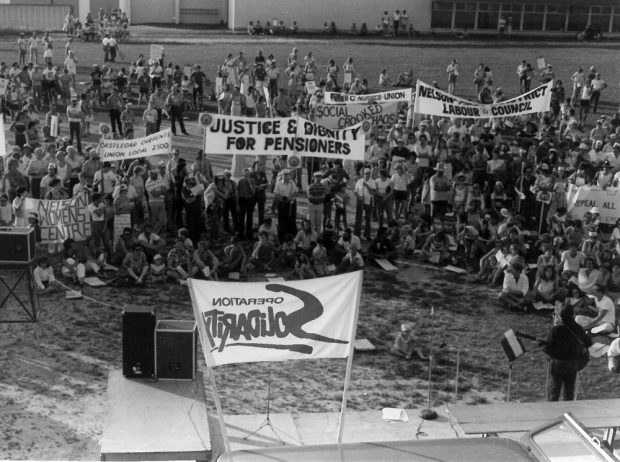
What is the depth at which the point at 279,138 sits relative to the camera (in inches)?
744

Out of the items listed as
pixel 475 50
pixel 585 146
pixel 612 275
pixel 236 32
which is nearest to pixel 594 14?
pixel 475 50

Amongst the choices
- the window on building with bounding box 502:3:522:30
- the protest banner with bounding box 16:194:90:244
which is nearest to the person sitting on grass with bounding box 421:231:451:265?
the protest banner with bounding box 16:194:90:244

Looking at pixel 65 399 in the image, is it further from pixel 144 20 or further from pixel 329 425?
pixel 144 20

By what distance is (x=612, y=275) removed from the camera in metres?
16.8

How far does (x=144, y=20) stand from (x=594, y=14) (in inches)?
959

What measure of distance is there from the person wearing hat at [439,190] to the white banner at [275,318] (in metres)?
10.1

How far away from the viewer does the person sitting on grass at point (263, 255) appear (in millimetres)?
17812

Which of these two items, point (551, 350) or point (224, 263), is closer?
point (551, 350)

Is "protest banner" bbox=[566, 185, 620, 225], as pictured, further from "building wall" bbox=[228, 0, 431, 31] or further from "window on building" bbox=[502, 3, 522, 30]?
"window on building" bbox=[502, 3, 522, 30]

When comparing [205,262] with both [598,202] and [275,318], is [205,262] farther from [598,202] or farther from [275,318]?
[598,202]

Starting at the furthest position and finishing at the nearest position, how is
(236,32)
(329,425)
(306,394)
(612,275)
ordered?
(236,32), (612,275), (306,394), (329,425)

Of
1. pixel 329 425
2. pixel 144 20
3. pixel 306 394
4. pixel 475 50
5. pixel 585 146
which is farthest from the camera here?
pixel 144 20

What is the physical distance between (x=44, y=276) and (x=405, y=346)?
6.10 meters

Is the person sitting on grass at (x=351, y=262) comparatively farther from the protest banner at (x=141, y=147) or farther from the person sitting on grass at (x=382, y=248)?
the protest banner at (x=141, y=147)
